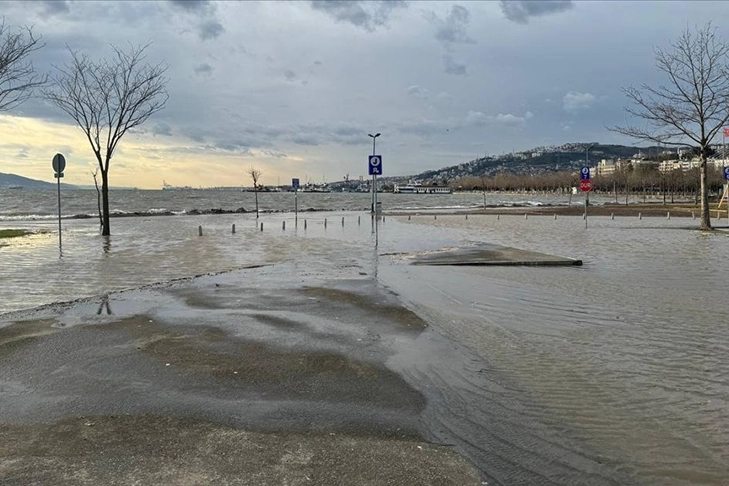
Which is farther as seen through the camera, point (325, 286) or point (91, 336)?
point (325, 286)

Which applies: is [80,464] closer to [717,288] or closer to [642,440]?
[642,440]

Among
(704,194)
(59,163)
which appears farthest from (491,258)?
(704,194)

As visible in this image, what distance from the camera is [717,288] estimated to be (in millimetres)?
11867

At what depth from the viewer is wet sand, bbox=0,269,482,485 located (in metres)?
3.72

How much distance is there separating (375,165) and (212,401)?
68.5ft

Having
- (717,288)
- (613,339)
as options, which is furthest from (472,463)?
(717,288)

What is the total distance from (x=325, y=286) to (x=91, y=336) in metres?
5.37

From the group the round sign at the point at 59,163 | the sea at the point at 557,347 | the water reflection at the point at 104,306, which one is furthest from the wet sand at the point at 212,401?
the round sign at the point at 59,163

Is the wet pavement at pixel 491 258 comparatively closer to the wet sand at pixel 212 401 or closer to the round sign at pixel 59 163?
the wet sand at pixel 212 401

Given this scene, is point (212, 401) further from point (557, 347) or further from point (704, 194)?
point (704, 194)

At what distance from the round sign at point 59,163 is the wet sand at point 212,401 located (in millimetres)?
14332

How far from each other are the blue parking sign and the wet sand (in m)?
16.7

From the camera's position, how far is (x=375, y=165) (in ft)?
82.7

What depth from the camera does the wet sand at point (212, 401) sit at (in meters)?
3.72
